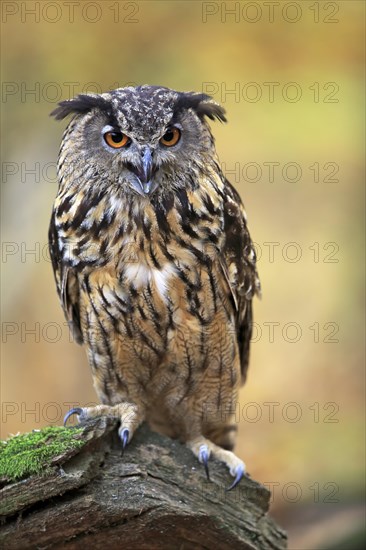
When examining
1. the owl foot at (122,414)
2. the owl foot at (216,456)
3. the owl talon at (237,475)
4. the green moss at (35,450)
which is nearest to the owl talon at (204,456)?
the owl foot at (216,456)

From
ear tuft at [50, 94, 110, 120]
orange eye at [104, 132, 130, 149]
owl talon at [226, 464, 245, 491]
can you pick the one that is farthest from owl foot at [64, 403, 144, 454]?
ear tuft at [50, 94, 110, 120]

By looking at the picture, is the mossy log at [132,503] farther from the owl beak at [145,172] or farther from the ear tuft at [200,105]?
the ear tuft at [200,105]

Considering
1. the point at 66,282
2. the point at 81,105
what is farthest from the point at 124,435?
the point at 81,105

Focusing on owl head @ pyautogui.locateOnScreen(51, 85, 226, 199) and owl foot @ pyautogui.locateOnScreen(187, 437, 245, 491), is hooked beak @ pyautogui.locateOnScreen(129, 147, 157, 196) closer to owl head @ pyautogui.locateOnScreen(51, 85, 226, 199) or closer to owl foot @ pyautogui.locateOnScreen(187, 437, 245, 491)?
owl head @ pyautogui.locateOnScreen(51, 85, 226, 199)

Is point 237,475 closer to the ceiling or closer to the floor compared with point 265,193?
closer to the floor

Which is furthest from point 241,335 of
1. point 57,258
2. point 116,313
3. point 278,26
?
point 278,26

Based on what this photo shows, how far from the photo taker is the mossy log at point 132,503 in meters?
2.44

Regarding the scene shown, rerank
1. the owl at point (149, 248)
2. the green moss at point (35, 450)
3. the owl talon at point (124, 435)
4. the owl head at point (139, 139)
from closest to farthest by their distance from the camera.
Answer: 1. the green moss at point (35, 450)
2. the owl head at point (139, 139)
3. the owl at point (149, 248)
4. the owl talon at point (124, 435)

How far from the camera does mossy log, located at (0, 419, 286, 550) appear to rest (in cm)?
244

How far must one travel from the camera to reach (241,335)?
325 centimetres

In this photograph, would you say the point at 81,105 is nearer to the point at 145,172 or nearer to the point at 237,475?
the point at 145,172

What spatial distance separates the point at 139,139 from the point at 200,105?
16.7 inches

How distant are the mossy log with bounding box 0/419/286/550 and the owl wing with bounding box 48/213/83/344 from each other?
0.53 metres

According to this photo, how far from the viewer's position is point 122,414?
3023mm
